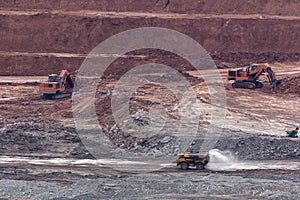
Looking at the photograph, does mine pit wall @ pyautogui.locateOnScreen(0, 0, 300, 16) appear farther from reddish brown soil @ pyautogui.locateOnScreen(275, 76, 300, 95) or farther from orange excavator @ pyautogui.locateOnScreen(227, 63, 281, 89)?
reddish brown soil @ pyautogui.locateOnScreen(275, 76, 300, 95)

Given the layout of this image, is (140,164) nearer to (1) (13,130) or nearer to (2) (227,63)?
(1) (13,130)

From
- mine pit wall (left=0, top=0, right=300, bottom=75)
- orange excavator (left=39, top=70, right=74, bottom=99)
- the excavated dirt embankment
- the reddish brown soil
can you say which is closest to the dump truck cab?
orange excavator (left=39, top=70, right=74, bottom=99)

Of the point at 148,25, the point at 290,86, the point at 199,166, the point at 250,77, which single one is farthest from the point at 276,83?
the point at 199,166

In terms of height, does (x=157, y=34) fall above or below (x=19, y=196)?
above

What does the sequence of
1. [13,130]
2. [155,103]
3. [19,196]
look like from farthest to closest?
[155,103], [13,130], [19,196]

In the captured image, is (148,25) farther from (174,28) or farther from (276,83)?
(276,83)

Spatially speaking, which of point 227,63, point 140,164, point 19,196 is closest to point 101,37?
point 227,63
